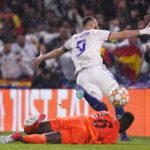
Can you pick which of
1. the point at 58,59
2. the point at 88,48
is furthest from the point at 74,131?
the point at 58,59

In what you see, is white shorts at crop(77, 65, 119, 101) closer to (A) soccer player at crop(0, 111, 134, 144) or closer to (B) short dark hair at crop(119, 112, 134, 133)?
(B) short dark hair at crop(119, 112, 134, 133)

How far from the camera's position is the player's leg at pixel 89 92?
42.6 ft

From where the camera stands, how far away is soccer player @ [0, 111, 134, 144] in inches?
436

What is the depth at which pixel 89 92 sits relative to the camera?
1307 cm

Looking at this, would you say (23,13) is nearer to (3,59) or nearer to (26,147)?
(3,59)

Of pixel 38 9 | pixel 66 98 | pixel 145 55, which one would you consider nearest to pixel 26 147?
pixel 66 98

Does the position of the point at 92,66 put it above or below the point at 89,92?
above

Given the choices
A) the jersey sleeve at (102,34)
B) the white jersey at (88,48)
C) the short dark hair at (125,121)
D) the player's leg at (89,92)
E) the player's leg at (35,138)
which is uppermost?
the jersey sleeve at (102,34)

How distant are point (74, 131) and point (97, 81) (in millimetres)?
2104

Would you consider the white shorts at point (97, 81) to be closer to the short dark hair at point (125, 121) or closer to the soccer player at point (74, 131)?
the short dark hair at point (125, 121)

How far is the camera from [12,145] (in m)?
11.1

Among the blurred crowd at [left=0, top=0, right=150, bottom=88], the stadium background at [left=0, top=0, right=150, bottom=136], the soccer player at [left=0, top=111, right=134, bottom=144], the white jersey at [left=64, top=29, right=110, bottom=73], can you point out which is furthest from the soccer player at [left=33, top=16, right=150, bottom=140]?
the blurred crowd at [left=0, top=0, right=150, bottom=88]

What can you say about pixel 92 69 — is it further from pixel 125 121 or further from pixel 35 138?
pixel 35 138

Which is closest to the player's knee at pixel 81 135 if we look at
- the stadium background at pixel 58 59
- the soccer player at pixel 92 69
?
the soccer player at pixel 92 69
